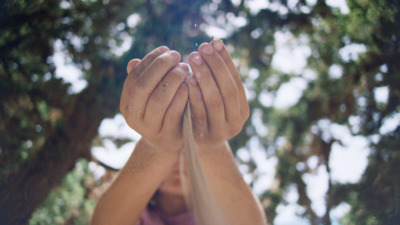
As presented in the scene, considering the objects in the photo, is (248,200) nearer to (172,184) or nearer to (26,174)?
(172,184)

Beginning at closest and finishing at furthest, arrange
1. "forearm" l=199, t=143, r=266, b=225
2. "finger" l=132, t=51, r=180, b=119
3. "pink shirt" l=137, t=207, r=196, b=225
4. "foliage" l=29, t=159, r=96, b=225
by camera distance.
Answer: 1. "finger" l=132, t=51, r=180, b=119
2. "forearm" l=199, t=143, r=266, b=225
3. "pink shirt" l=137, t=207, r=196, b=225
4. "foliage" l=29, t=159, r=96, b=225

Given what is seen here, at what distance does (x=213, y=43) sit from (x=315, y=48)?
2.46 meters

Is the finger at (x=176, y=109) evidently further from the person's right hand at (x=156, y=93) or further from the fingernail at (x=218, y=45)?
A: the fingernail at (x=218, y=45)

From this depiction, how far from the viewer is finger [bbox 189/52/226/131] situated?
94 cm

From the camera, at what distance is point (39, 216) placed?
2439mm

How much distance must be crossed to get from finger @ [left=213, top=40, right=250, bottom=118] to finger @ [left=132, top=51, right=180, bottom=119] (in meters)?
0.14

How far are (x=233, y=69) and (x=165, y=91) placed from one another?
244mm

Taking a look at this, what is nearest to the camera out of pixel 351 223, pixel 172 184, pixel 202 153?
pixel 202 153

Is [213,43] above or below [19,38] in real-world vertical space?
below

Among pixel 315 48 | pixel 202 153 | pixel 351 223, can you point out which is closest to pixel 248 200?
pixel 202 153

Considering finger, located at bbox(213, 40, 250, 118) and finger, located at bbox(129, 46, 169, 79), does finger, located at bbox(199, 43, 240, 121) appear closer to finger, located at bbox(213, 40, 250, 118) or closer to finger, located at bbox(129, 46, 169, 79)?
finger, located at bbox(213, 40, 250, 118)

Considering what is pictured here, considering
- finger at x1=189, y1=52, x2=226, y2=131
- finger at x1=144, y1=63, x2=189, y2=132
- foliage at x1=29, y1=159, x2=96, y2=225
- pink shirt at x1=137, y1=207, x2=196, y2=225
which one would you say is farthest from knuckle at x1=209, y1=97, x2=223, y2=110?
foliage at x1=29, y1=159, x2=96, y2=225

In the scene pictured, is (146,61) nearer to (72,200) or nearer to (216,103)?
(216,103)

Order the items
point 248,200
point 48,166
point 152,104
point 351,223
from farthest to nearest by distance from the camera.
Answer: point 48,166, point 351,223, point 248,200, point 152,104
